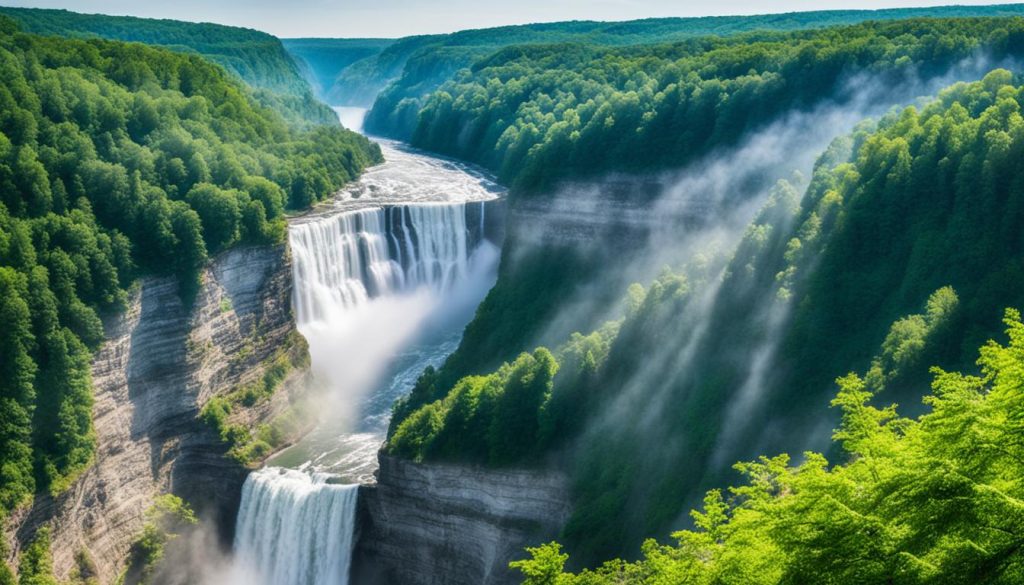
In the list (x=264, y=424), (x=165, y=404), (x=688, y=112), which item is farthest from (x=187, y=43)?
(x=165, y=404)

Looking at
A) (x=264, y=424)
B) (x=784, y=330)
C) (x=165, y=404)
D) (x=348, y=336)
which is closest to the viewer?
(x=784, y=330)

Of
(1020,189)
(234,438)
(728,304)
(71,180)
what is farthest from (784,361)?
(71,180)

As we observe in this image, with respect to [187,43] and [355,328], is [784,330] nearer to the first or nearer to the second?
[355,328]

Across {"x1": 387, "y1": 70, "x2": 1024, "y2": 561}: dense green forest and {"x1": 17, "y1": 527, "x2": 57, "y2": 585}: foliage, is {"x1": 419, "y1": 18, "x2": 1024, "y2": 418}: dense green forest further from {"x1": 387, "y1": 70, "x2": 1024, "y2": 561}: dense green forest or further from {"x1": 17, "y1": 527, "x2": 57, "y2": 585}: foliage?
{"x1": 17, "y1": 527, "x2": 57, "y2": 585}: foliage

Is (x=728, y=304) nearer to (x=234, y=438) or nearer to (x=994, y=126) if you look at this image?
(x=994, y=126)

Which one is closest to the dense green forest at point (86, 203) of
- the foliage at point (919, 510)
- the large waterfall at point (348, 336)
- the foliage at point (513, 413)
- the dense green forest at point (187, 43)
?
the large waterfall at point (348, 336)

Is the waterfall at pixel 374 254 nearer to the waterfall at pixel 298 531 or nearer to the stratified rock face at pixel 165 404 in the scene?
the stratified rock face at pixel 165 404

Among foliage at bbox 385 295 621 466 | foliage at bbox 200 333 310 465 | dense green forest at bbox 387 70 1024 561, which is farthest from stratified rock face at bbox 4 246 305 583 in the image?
foliage at bbox 385 295 621 466
